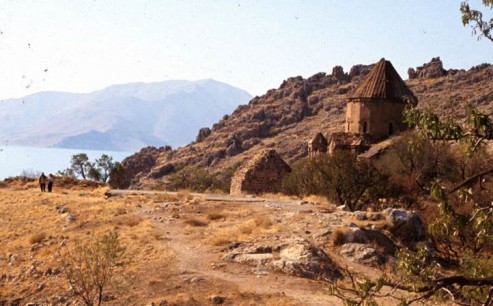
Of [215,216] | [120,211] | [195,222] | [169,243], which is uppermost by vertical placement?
[120,211]

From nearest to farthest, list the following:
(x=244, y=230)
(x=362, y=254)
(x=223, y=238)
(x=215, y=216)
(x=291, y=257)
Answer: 1. (x=291, y=257)
2. (x=362, y=254)
3. (x=223, y=238)
4. (x=244, y=230)
5. (x=215, y=216)

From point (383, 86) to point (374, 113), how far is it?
6.46 ft

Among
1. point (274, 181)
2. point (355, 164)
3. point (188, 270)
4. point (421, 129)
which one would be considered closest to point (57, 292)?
point (188, 270)

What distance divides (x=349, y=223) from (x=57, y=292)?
8.36 m

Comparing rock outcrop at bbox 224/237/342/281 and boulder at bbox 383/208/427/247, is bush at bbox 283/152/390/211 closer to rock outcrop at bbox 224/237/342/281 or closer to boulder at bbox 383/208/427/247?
boulder at bbox 383/208/427/247

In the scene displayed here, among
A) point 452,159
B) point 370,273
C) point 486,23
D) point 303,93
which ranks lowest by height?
point 370,273

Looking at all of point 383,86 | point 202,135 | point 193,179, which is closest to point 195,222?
point 383,86

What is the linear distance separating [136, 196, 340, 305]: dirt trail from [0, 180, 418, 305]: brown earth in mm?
23

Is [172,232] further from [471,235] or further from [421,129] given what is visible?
[421,129]

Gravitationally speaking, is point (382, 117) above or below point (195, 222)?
above

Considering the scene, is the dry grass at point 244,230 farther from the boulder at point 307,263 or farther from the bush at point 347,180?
the bush at point 347,180

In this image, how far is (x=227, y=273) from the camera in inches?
498

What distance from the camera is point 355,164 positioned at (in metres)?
22.8

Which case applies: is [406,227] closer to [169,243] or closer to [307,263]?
[307,263]
